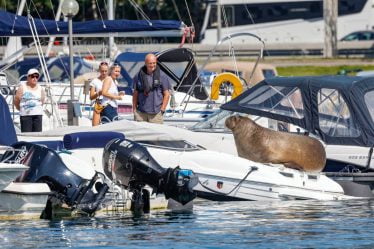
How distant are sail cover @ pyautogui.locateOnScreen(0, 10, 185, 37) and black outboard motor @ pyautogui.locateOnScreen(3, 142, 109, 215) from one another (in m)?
10.00

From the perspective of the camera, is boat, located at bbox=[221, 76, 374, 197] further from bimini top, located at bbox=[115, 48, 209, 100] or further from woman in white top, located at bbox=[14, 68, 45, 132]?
bimini top, located at bbox=[115, 48, 209, 100]

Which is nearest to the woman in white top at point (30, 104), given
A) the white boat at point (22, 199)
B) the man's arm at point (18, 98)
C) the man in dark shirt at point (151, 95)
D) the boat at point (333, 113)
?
the man's arm at point (18, 98)

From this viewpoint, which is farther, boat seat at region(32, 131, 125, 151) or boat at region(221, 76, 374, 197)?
boat at region(221, 76, 374, 197)

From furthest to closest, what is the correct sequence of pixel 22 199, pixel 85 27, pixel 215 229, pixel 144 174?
pixel 85 27 < pixel 144 174 < pixel 22 199 < pixel 215 229

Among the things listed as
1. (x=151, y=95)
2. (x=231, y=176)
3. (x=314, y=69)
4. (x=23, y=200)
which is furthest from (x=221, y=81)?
(x=314, y=69)

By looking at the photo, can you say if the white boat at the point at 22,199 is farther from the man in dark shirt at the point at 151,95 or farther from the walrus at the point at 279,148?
the man in dark shirt at the point at 151,95

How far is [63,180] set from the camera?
627 inches

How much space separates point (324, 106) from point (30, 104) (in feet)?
16.6

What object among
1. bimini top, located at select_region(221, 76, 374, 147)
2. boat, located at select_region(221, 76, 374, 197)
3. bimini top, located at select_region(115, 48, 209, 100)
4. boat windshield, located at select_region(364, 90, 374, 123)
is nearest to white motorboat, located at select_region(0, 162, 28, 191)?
boat, located at select_region(221, 76, 374, 197)

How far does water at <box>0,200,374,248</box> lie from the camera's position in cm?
1409

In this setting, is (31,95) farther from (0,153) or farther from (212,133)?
(0,153)

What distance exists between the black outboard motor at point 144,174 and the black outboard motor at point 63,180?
0.94 feet

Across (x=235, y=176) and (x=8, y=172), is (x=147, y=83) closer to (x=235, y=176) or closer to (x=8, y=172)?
(x=235, y=176)

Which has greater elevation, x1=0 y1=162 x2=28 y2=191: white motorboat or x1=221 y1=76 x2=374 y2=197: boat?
x1=221 y1=76 x2=374 y2=197: boat
